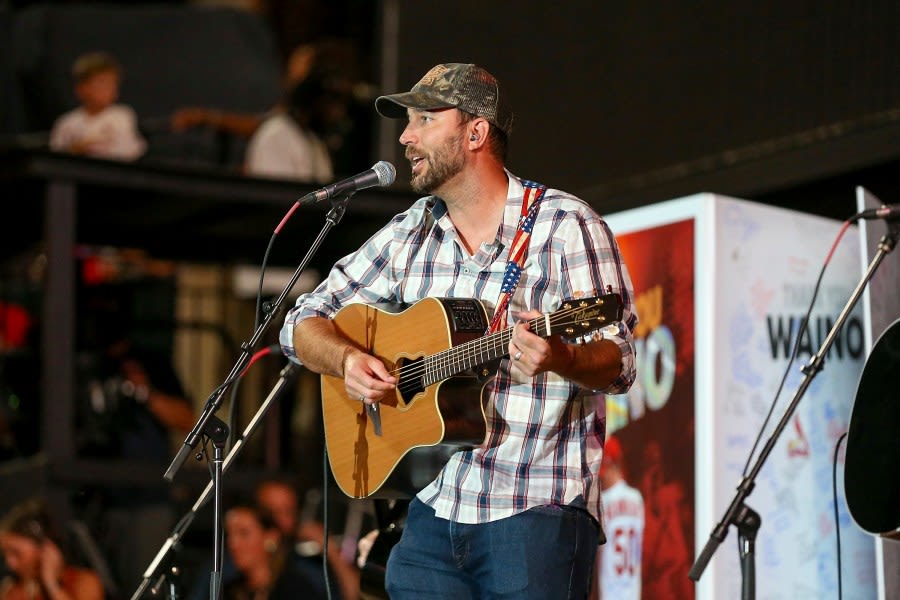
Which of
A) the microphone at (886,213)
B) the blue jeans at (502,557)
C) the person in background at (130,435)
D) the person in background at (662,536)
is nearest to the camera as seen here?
the blue jeans at (502,557)

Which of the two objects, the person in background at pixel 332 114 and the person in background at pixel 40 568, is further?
the person in background at pixel 332 114

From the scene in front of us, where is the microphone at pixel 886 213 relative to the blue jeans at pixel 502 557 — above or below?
above

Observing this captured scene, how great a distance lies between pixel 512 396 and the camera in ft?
10.9

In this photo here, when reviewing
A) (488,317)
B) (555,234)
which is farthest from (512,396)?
(555,234)

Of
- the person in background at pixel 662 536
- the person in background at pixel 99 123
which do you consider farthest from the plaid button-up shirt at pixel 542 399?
the person in background at pixel 99 123

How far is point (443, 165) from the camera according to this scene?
3547mm

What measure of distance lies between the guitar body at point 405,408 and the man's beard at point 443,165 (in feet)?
1.06

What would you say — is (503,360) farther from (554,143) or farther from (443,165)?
(554,143)

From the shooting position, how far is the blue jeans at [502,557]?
126 inches

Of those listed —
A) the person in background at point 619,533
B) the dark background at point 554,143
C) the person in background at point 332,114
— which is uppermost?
the person in background at point 332,114

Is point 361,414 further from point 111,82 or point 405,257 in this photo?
point 111,82

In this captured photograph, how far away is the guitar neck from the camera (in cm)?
308

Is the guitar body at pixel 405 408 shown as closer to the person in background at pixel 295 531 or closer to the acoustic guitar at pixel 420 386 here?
the acoustic guitar at pixel 420 386

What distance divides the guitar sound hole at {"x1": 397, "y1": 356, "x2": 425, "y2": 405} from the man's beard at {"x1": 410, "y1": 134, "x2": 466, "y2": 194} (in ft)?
1.52
